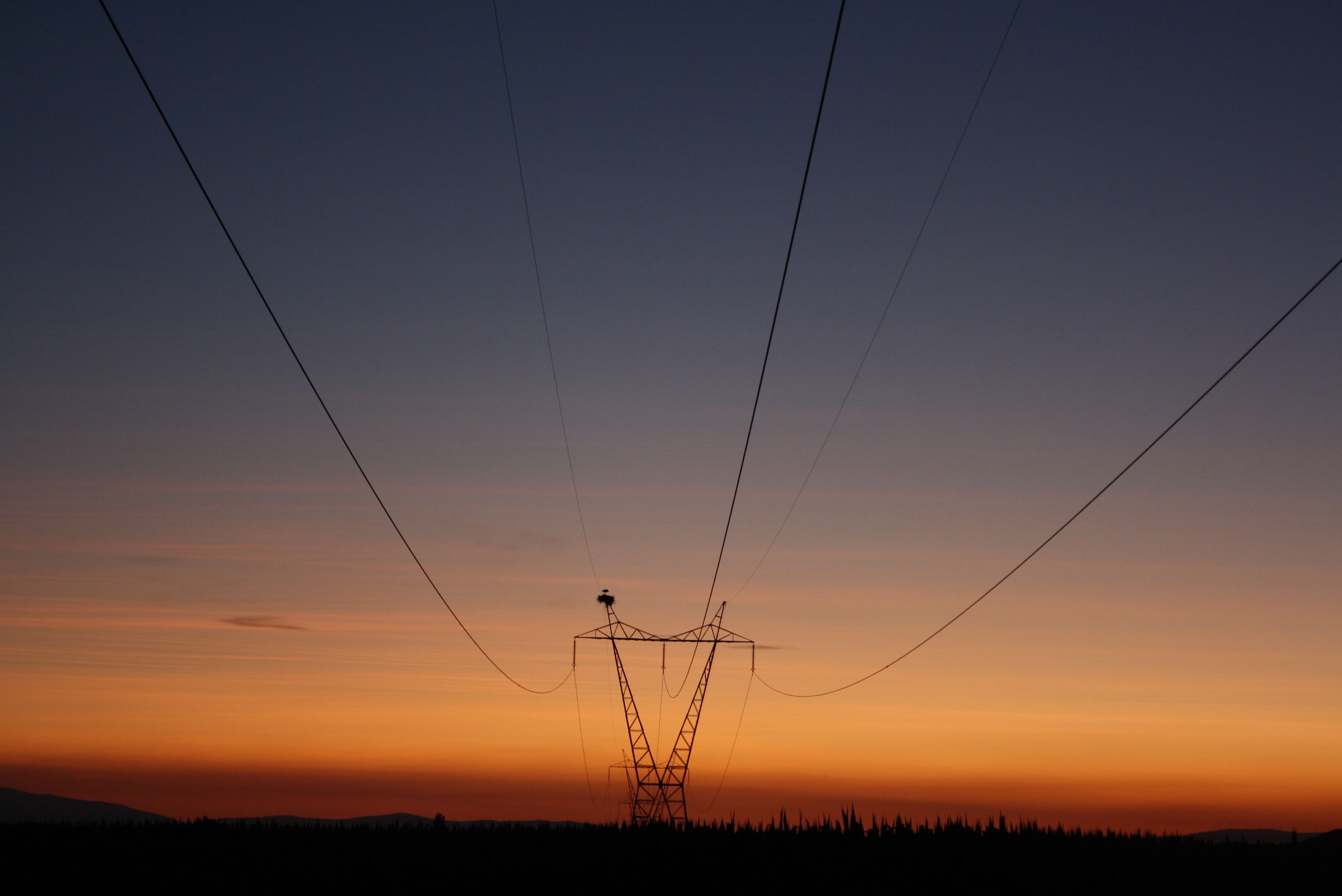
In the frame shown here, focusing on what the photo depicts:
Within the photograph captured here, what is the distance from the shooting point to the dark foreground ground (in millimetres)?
38344

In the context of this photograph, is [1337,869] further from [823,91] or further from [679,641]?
[823,91]

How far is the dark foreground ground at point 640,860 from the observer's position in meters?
38.3

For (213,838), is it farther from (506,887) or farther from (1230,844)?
(1230,844)

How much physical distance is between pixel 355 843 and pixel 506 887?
12.3 metres

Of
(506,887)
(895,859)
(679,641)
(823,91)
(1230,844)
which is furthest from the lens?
(1230,844)

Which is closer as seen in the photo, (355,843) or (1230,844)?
(355,843)

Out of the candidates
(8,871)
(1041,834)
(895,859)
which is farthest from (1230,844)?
(8,871)

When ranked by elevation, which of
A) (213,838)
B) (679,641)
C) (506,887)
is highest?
(679,641)

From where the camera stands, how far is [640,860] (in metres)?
43.4

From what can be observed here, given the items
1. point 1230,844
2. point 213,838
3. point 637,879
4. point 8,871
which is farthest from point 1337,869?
point 8,871

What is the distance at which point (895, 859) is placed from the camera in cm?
4453

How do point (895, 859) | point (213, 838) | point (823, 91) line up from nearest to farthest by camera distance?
point (823, 91) → point (895, 859) → point (213, 838)

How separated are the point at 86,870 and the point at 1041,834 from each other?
4192 centimetres

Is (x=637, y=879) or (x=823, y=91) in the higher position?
(x=823, y=91)
